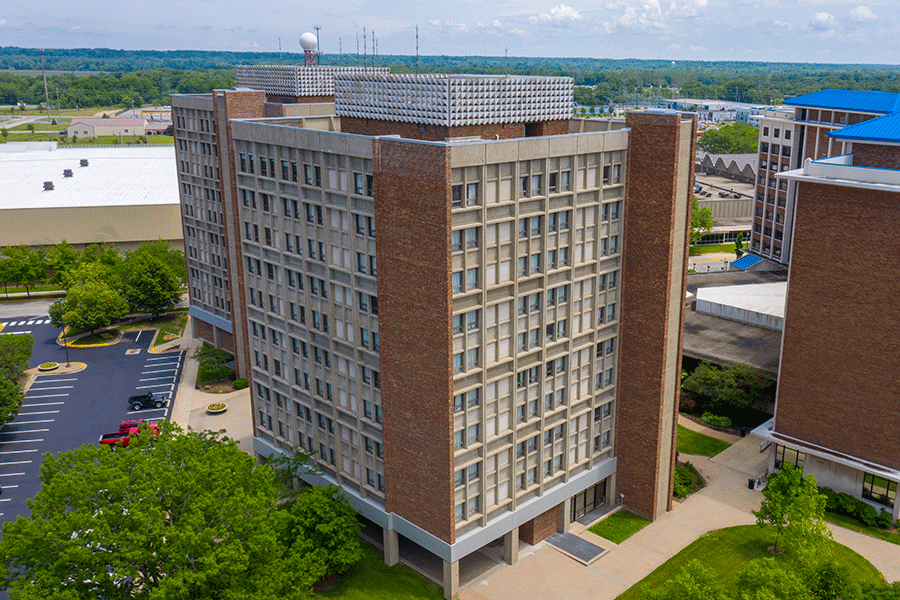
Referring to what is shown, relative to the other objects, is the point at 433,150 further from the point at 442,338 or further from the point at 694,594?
the point at 694,594

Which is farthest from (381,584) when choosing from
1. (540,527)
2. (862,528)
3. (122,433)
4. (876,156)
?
(876,156)

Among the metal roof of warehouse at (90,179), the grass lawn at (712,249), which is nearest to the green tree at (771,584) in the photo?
the grass lawn at (712,249)

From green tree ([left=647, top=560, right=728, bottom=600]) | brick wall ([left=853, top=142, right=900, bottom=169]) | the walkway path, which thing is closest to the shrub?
the walkway path

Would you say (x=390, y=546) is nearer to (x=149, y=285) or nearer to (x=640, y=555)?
(x=640, y=555)

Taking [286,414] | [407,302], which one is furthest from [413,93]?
[286,414]

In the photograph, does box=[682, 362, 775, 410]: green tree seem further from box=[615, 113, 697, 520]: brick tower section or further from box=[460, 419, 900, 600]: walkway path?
box=[615, 113, 697, 520]: brick tower section

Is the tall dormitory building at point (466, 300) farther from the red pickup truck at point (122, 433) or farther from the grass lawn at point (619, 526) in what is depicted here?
the red pickup truck at point (122, 433)
